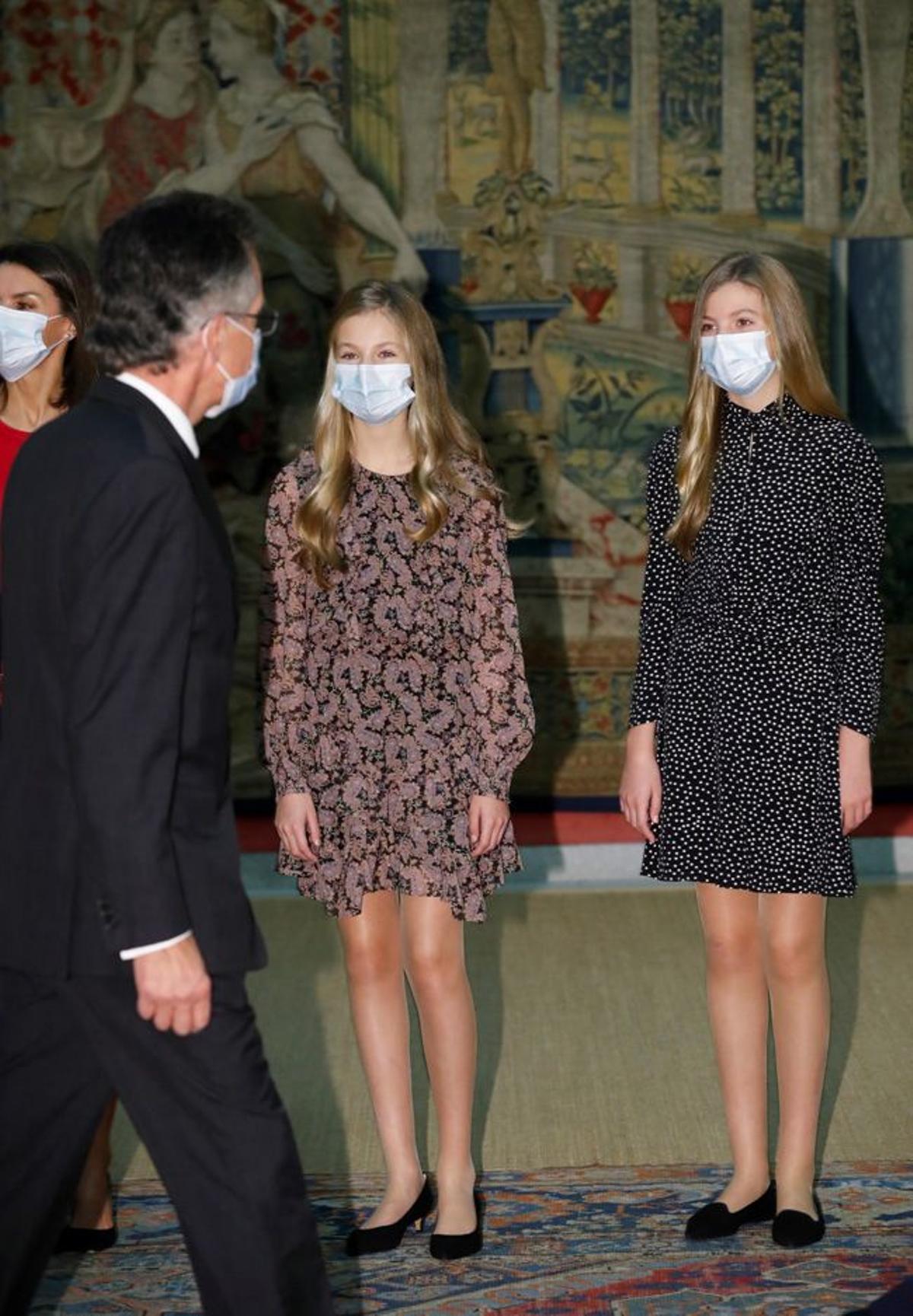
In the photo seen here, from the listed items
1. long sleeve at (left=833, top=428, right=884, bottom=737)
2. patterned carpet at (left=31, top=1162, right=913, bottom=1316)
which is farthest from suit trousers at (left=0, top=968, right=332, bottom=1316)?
long sleeve at (left=833, top=428, right=884, bottom=737)

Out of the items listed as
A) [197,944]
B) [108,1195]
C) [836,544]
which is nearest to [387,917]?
[108,1195]

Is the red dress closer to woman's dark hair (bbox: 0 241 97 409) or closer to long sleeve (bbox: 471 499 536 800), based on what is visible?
woman's dark hair (bbox: 0 241 97 409)

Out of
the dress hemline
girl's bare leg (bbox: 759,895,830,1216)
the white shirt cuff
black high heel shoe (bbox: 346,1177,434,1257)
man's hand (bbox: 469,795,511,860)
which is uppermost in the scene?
the white shirt cuff

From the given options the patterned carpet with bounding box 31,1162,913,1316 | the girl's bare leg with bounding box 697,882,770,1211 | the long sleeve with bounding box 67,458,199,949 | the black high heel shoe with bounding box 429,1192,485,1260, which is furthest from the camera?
the girl's bare leg with bounding box 697,882,770,1211

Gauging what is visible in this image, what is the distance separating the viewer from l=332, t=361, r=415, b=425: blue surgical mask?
3.86m

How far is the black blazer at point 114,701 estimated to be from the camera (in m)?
2.41

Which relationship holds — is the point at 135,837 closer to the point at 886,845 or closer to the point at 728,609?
the point at 728,609

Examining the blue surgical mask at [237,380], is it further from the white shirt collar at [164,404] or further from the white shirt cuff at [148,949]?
the white shirt cuff at [148,949]

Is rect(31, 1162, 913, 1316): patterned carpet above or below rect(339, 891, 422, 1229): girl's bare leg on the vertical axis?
below

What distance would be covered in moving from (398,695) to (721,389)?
2.95 ft

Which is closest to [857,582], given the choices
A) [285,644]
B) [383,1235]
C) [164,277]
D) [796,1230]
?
[285,644]

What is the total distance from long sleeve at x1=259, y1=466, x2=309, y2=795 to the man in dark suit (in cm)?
124

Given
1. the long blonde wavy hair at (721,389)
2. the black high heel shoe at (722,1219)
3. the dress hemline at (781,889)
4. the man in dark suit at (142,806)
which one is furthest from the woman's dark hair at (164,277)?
the black high heel shoe at (722,1219)

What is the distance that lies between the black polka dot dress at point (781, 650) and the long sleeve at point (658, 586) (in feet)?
0.18
